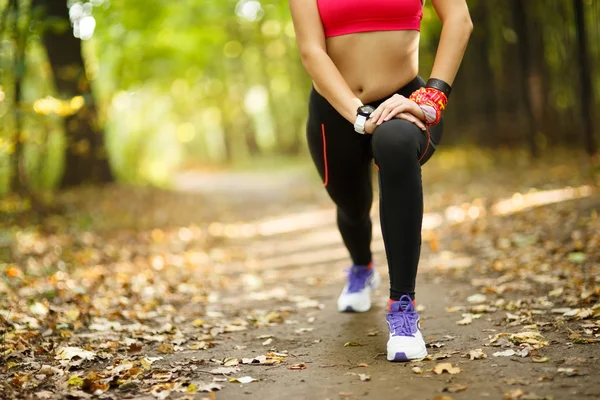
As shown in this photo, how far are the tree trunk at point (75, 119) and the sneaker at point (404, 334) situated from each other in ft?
24.3

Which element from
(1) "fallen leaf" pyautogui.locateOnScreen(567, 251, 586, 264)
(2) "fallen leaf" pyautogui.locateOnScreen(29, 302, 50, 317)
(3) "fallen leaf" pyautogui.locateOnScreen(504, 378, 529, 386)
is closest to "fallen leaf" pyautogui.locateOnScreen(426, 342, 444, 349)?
(3) "fallen leaf" pyautogui.locateOnScreen(504, 378, 529, 386)

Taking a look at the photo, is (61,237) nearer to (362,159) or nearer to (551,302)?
(362,159)

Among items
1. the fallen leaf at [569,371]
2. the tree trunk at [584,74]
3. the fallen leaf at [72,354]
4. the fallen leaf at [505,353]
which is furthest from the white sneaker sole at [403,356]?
the tree trunk at [584,74]

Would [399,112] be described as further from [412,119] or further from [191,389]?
[191,389]

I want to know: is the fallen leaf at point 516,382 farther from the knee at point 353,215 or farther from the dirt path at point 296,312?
the knee at point 353,215

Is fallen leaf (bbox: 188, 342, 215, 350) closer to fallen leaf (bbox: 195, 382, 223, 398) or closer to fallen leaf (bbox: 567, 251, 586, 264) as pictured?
fallen leaf (bbox: 195, 382, 223, 398)

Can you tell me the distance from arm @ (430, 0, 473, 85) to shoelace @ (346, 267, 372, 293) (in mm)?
1381

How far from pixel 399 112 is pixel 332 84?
386 mm

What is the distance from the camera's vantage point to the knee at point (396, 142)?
257 centimetres

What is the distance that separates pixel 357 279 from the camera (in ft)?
12.3

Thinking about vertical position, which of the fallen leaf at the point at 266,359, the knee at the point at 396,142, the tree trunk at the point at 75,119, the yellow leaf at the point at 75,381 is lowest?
the fallen leaf at the point at 266,359

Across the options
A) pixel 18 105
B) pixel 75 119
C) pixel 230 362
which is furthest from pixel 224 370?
pixel 75 119

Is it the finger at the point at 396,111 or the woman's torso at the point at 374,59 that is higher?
the woman's torso at the point at 374,59

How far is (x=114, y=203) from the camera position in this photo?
984 cm
